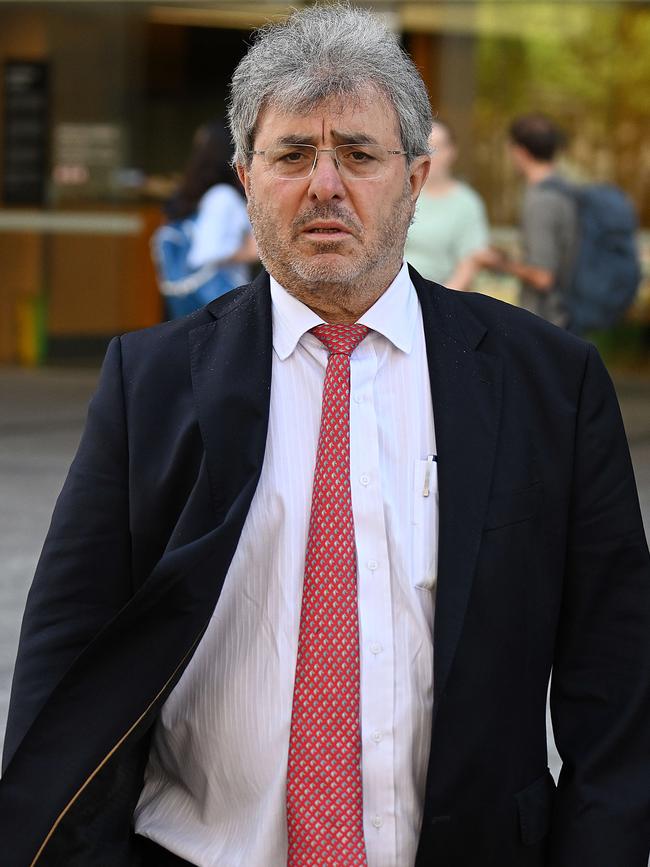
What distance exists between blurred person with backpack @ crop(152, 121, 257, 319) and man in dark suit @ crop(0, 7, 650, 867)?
524 cm

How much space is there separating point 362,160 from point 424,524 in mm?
551

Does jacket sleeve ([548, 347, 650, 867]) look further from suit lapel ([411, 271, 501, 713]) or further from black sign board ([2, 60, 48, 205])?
black sign board ([2, 60, 48, 205])

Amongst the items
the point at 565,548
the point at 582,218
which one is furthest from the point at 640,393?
the point at 565,548

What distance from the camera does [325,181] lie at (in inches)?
92.3

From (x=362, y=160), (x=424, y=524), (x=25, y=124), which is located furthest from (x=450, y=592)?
(x=25, y=124)

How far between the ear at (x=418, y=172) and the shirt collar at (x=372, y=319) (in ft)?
0.48

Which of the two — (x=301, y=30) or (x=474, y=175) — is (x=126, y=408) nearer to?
(x=301, y=30)

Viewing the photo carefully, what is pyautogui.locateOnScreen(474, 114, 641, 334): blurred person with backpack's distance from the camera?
7961mm

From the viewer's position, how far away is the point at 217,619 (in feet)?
7.85

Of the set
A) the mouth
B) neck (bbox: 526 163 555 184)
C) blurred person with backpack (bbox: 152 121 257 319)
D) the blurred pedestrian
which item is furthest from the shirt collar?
neck (bbox: 526 163 555 184)

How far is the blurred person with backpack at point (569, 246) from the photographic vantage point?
7961mm

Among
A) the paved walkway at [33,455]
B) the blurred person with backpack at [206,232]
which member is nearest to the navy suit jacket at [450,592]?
the paved walkway at [33,455]

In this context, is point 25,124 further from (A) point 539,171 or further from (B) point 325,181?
(B) point 325,181

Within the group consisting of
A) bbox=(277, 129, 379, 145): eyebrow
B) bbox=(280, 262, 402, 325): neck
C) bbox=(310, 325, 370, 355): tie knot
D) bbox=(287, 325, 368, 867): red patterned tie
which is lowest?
bbox=(287, 325, 368, 867): red patterned tie
